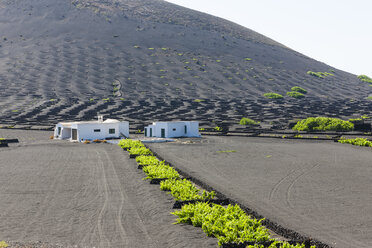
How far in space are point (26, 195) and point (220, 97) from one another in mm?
98967

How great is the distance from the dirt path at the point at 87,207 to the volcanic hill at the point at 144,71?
4732cm

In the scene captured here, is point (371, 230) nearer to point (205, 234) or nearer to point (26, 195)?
point (205, 234)

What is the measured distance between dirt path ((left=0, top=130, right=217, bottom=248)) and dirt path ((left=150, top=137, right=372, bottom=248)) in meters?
4.54

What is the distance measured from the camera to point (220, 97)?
387 feet

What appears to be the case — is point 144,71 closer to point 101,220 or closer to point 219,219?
point 101,220

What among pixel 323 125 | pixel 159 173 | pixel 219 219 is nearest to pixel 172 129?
pixel 323 125

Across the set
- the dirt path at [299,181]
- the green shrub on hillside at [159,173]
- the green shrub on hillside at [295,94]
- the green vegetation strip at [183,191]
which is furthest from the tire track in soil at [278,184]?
the green shrub on hillside at [295,94]

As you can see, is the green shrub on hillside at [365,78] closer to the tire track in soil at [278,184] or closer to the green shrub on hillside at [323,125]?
the green shrub on hillside at [323,125]

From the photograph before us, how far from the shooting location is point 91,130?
173 ft

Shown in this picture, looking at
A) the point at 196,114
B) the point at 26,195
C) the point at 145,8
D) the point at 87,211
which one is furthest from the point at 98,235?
the point at 145,8

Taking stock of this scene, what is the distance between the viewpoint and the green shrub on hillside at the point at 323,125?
6825 centimetres

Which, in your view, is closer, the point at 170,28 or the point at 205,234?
the point at 205,234

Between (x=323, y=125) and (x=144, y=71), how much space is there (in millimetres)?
77997

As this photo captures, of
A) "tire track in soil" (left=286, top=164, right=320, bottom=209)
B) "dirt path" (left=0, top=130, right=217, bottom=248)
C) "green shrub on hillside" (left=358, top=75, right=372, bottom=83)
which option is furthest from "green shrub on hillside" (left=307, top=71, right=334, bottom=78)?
"dirt path" (left=0, top=130, right=217, bottom=248)
